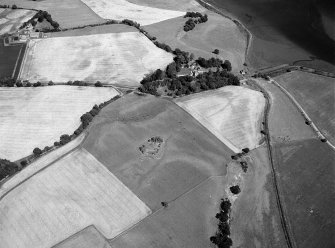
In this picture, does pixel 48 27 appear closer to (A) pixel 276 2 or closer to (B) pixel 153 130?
(B) pixel 153 130

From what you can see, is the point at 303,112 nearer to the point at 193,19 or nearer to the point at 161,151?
the point at 161,151

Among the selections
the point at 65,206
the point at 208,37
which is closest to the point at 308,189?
the point at 65,206

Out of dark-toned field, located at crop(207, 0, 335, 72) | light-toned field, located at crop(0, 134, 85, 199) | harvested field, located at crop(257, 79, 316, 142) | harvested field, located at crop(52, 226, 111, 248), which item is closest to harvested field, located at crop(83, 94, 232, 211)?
light-toned field, located at crop(0, 134, 85, 199)

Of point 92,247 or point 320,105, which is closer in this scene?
point 92,247

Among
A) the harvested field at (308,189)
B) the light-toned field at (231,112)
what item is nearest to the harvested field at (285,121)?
the harvested field at (308,189)

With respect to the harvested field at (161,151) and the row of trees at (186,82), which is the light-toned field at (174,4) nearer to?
the row of trees at (186,82)

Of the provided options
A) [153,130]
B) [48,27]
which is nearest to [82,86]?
[153,130]
